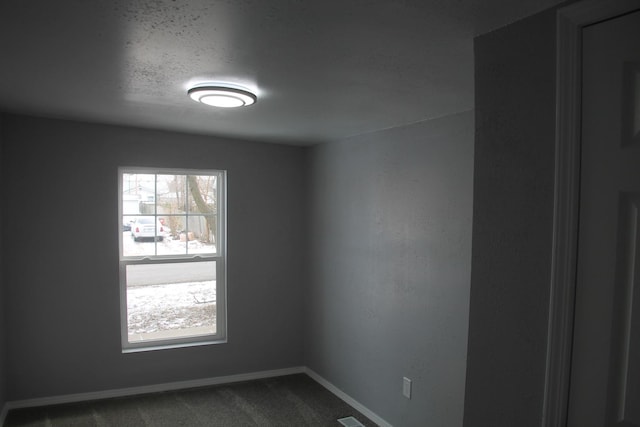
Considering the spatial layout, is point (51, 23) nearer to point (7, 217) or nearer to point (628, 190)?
point (628, 190)

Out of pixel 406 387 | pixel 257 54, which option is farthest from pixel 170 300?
pixel 257 54

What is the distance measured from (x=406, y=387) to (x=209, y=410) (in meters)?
1.64

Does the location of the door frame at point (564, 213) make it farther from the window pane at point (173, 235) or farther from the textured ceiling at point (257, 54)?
the window pane at point (173, 235)

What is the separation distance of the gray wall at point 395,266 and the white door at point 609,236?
1.34 metres

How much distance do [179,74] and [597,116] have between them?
1.73 metres

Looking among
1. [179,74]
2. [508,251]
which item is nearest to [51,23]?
[179,74]

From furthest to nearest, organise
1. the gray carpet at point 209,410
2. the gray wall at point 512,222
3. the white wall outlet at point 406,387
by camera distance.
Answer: the gray carpet at point 209,410, the white wall outlet at point 406,387, the gray wall at point 512,222

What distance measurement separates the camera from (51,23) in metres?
1.48

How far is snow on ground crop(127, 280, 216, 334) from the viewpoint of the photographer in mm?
3770

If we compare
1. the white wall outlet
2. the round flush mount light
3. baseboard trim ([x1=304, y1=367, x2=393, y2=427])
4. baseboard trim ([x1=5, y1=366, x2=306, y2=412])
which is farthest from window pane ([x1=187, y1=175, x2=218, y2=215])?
the white wall outlet

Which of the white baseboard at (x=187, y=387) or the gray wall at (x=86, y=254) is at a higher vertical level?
the gray wall at (x=86, y=254)

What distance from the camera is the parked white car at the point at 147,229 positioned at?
12.2 feet

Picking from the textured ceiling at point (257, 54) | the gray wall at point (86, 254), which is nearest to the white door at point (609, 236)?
the textured ceiling at point (257, 54)

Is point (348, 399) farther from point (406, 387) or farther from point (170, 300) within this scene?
point (170, 300)
